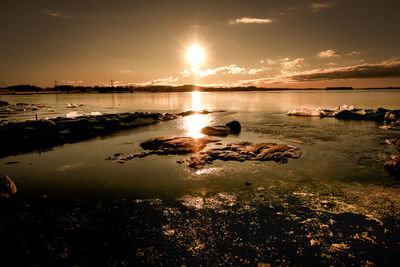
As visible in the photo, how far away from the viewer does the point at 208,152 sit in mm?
12453

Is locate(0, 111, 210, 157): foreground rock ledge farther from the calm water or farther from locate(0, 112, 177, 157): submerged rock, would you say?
the calm water

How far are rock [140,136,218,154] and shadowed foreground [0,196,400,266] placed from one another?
640cm

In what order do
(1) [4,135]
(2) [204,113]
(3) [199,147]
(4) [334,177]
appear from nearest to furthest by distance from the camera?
(4) [334,177] < (3) [199,147] < (1) [4,135] < (2) [204,113]

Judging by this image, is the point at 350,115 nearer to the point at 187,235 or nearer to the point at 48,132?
the point at 187,235

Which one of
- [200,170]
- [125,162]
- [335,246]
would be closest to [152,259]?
[335,246]

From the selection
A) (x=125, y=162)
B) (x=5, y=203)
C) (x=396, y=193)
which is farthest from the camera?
(x=125, y=162)

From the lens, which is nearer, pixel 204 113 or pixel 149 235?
pixel 149 235

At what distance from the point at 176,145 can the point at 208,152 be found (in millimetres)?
2568

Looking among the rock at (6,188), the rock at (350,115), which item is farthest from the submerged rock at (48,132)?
the rock at (350,115)

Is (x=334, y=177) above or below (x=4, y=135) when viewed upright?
below

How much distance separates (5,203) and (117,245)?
500 cm

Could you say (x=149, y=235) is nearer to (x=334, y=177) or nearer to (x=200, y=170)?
(x=200, y=170)

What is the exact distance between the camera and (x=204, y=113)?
129 feet

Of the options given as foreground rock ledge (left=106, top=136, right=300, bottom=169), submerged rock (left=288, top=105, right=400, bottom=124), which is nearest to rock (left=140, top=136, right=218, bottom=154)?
foreground rock ledge (left=106, top=136, right=300, bottom=169)
